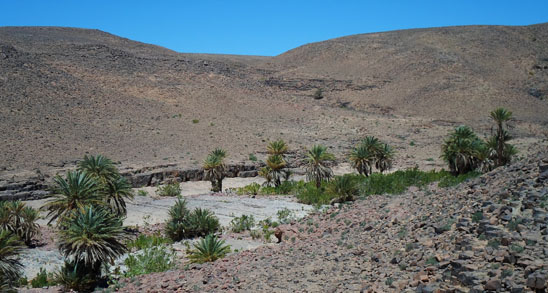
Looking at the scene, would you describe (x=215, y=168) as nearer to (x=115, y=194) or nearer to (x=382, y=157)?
(x=115, y=194)

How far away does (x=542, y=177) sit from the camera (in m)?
10.7

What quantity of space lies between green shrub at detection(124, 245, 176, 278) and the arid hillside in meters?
20.7

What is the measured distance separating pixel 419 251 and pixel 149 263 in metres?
8.87

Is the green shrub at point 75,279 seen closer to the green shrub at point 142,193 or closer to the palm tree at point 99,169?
the palm tree at point 99,169

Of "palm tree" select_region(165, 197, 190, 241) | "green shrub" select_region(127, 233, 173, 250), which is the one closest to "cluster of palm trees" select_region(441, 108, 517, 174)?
"palm tree" select_region(165, 197, 190, 241)

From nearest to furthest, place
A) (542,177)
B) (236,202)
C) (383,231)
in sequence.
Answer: (542,177) < (383,231) < (236,202)

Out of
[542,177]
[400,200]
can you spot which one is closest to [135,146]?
[400,200]

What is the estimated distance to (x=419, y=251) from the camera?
961cm

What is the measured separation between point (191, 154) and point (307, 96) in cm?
3056

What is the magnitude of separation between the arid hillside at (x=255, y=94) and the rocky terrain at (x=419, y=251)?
82.7 ft

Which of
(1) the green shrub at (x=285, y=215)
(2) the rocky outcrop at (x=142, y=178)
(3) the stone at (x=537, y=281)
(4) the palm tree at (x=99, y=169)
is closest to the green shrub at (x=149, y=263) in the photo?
(4) the palm tree at (x=99, y=169)

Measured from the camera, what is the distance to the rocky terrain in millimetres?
7688

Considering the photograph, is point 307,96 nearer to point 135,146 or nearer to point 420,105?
point 420,105

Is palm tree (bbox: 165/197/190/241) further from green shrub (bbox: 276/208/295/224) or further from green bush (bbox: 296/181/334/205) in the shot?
green bush (bbox: 296/181/334/205)
